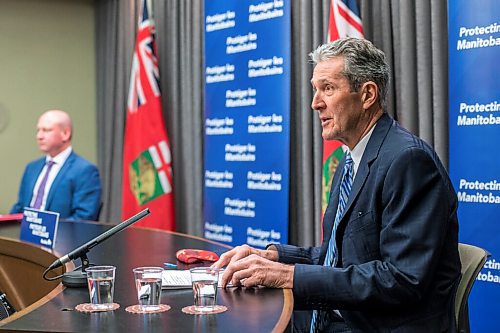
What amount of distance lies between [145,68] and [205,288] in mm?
3956

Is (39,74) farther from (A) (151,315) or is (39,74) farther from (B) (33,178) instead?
(A) (151,315)

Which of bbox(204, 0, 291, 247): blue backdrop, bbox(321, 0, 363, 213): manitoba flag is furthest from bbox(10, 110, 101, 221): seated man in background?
bbox(321, 0, 363, 213): manitoba flag

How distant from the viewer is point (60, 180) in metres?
4.57

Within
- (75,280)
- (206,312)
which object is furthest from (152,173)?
(206,312)

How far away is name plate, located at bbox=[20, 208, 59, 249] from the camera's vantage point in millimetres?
2879

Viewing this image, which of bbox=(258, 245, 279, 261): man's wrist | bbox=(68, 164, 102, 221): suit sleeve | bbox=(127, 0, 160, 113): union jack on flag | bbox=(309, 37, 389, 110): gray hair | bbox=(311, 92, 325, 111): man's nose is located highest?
bbox=(127, 0, 160, 113): union jack on flag

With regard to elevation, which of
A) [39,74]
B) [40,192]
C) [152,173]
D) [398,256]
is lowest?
[398,256]

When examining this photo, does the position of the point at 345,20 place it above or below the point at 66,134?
above

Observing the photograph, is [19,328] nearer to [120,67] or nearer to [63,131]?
[63,131]

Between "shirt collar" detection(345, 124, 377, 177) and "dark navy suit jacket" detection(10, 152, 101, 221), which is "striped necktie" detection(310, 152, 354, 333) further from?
"dark navy suit jacket" detection(10, 152, 101, 221)

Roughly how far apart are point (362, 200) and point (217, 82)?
3.13 m

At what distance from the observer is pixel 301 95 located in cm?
444

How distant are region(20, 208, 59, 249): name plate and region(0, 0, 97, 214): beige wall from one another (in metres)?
3.42

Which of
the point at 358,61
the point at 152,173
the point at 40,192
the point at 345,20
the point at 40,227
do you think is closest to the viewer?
the point at 358,61
